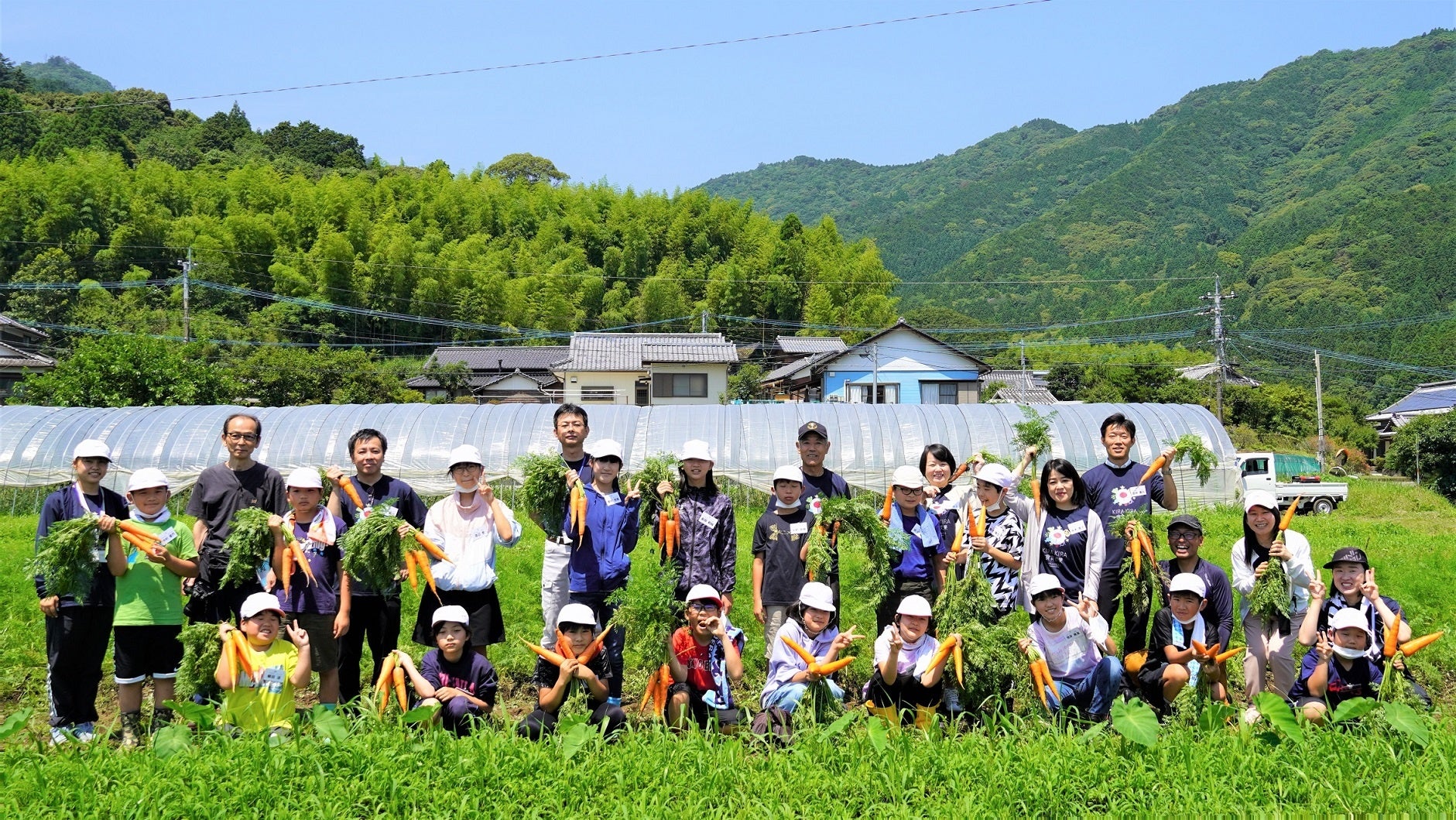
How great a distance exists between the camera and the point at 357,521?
19.1ft

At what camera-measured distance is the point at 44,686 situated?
24.0 feet

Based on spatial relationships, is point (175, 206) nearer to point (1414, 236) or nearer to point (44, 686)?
point (44, 686)

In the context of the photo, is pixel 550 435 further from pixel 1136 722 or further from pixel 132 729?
pixel 1136 722

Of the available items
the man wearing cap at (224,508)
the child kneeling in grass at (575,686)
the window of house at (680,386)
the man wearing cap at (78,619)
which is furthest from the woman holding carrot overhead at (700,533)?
the window of house at (680,386)

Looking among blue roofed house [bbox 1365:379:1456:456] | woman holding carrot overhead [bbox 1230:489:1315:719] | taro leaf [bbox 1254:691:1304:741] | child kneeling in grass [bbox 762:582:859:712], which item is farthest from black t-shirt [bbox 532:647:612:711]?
blue roofed house [bbox 1365:379:1456:456]

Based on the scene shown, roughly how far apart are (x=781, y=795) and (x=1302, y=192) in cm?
9823

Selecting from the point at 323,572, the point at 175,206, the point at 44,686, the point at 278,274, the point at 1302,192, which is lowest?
the point at 44,686

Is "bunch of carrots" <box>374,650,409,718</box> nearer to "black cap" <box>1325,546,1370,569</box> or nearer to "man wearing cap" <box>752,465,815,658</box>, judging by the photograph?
"man wearing cap" <box>752,465,815,658</box>

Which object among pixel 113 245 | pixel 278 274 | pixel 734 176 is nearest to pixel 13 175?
pixel 113 245

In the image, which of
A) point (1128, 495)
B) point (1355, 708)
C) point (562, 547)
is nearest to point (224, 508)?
point (562, 547)

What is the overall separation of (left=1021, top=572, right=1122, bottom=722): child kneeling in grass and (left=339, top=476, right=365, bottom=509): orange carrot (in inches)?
149

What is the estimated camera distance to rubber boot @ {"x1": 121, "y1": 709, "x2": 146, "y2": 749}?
5.58 metres

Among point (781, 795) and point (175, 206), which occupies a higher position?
point (175, 206)

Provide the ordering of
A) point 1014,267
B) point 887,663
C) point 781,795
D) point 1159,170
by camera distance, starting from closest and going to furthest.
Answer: point 781,795, point 887,663, point 1014,267, point 1159,170
